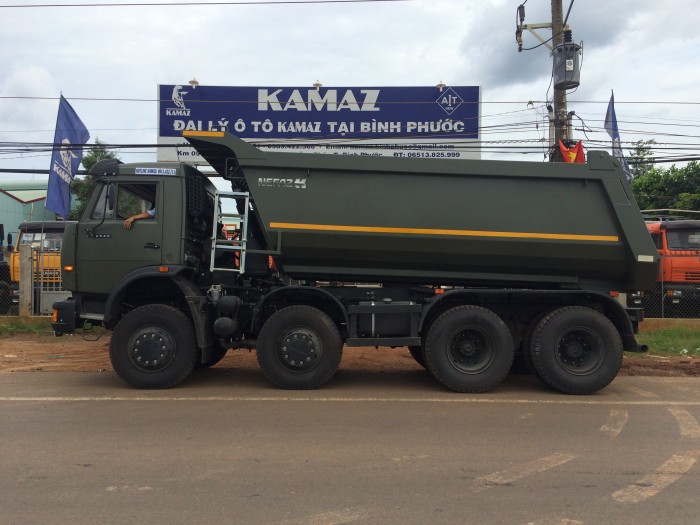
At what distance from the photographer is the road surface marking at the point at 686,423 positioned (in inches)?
214

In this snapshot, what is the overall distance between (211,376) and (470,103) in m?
11.0

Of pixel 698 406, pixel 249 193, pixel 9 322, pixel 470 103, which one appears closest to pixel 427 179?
pixel 249 193

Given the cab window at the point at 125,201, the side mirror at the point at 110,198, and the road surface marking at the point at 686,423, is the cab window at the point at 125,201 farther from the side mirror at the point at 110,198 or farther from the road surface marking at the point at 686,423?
the road surface marking at the point at 686,423

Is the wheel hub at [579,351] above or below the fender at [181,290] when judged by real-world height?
below

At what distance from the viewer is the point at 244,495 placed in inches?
154

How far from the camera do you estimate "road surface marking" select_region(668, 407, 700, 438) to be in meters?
5.44

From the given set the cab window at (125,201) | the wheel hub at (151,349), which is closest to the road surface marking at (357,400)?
the wheel hub at (151,349)

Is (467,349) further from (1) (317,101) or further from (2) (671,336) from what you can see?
(1) (317,101)

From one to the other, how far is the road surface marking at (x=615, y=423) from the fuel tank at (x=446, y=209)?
1.85 meters

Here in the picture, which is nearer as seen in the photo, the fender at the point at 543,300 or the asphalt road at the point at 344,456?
the asphalt road at the point at 344,456

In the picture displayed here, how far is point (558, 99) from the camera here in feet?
46.4

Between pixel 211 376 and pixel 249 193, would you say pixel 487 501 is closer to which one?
pixel 249 193

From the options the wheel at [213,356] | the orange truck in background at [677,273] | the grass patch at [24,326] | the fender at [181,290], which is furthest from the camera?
the orange truck in background at [677,273]

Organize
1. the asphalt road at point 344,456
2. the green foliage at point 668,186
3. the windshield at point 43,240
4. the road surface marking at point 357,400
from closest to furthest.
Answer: the asphalt road at point 344,456 → the road surface marking at point 357,400 → the windshield at point 43,240 → the green foliage at point 668,186
